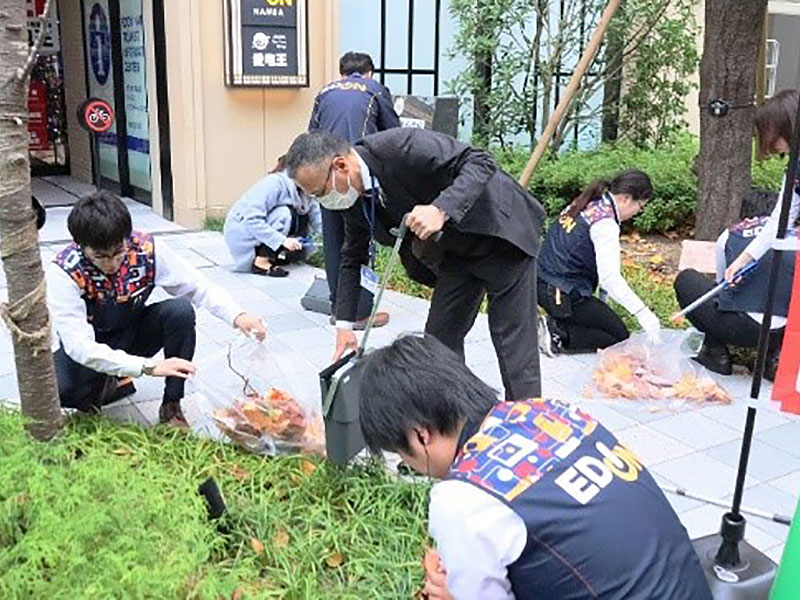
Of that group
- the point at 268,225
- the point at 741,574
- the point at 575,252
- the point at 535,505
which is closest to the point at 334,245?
the point at 268,225

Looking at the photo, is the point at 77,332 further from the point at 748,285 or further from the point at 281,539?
the point at 748,285

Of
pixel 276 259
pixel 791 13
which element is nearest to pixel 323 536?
pixel 276 259

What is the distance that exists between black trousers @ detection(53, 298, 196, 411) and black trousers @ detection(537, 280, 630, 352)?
6.90 ft

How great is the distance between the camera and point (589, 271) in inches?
185

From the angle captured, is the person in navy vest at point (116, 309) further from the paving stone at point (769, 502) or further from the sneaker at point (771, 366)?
the sneaker at point (771, 366)

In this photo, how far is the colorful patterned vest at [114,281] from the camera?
3178 mm

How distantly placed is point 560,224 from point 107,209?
2.58 metres

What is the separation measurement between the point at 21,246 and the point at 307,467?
1205 mm

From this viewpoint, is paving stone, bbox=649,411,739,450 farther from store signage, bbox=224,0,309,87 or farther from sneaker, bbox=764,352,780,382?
store signage, bbox=224,0,309,87

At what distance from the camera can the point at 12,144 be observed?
8.51 ft

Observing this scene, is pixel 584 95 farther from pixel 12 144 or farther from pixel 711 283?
pixel 12 144

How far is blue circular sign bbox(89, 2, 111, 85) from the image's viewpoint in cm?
877

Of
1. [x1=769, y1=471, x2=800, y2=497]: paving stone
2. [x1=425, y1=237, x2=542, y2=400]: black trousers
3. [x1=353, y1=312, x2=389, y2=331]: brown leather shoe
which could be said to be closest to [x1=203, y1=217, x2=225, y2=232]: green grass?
[x1=353, y1=312, x2=389, y2=331]: brown leather shoe

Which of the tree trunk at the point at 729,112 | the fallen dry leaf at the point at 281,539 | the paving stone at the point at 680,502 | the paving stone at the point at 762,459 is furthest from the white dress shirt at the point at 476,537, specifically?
the tree trunk at the point at 729,112
